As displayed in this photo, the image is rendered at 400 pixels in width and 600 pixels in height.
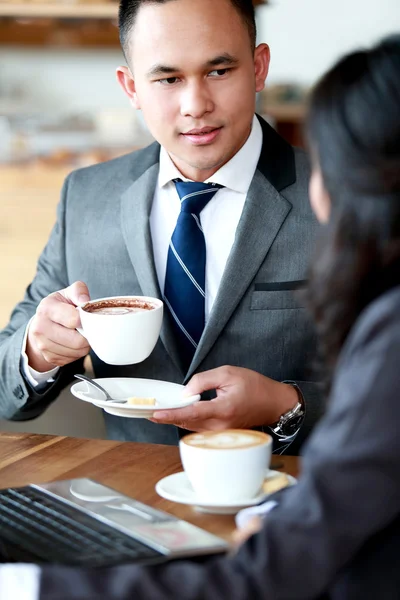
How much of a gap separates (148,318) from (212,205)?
1.50 feet

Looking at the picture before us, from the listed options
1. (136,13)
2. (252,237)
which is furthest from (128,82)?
(252,237)

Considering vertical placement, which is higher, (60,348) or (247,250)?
(247,250)

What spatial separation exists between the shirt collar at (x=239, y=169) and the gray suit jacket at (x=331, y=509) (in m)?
0.96

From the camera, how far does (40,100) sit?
477cm

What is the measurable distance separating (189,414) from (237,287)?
41cm

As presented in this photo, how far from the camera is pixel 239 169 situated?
1710mm

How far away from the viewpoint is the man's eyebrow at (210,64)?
5.03ft

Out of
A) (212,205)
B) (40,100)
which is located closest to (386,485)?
(212,205)

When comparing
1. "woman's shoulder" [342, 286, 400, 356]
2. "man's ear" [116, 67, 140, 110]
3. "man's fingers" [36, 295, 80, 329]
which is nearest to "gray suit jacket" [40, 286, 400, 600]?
"woman's shoulder" [342, 286, 400, 356]

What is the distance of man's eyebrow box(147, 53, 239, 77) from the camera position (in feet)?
5.03

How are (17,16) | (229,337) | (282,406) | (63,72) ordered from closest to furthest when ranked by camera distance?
1. (282,406)
2. (229,337)
3. (17,16)
4. (63,72)

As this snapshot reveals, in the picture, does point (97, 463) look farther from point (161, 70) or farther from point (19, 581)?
point (161, 70)

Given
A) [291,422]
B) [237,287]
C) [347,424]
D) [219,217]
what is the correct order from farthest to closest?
[219,217] < [237,287] < [291,422] < [347,424]

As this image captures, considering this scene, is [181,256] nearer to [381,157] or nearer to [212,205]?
[212,205]
